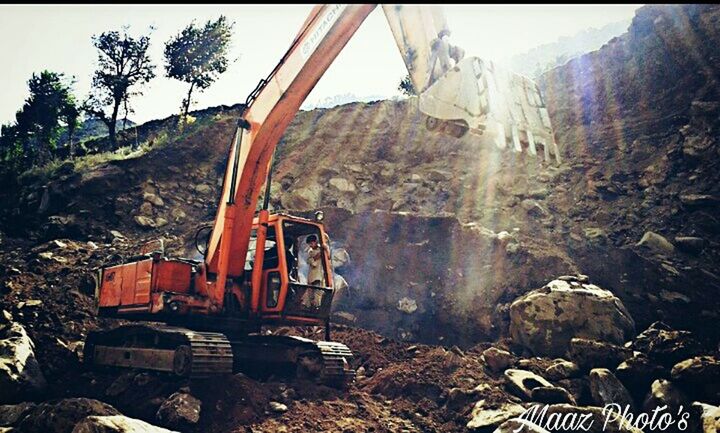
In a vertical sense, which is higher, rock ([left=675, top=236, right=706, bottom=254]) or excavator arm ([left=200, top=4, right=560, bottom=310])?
excavator arm ([left=200, top=4, right=560, bottom=310])

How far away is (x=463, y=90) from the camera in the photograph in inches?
176

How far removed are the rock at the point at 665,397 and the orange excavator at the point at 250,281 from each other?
148 inches

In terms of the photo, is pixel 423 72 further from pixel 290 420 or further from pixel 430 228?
pixel 430 228

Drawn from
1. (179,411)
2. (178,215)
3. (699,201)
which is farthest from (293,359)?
(178,215)

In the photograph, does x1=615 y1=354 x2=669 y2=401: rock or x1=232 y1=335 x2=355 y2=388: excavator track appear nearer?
x1=615 y1=354 x2=669 y2=401: rock

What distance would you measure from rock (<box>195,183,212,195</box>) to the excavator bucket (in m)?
14.6

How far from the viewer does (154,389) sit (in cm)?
653

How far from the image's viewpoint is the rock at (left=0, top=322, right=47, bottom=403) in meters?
6.45

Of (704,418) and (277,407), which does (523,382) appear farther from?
(277,407)

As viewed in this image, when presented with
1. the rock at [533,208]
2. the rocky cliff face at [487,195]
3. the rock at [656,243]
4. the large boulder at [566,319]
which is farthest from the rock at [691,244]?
the large boulder at [566,319]

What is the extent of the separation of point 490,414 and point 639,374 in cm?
211

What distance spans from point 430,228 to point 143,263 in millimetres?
7561

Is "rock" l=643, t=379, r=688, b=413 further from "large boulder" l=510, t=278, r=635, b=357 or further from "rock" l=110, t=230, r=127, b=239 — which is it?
"rock" l=110, t=230, r=127, b=239

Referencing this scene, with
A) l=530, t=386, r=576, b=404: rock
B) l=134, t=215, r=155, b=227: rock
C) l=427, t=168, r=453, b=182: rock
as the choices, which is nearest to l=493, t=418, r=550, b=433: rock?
l=530, t=386, r=576, b=404: rock
